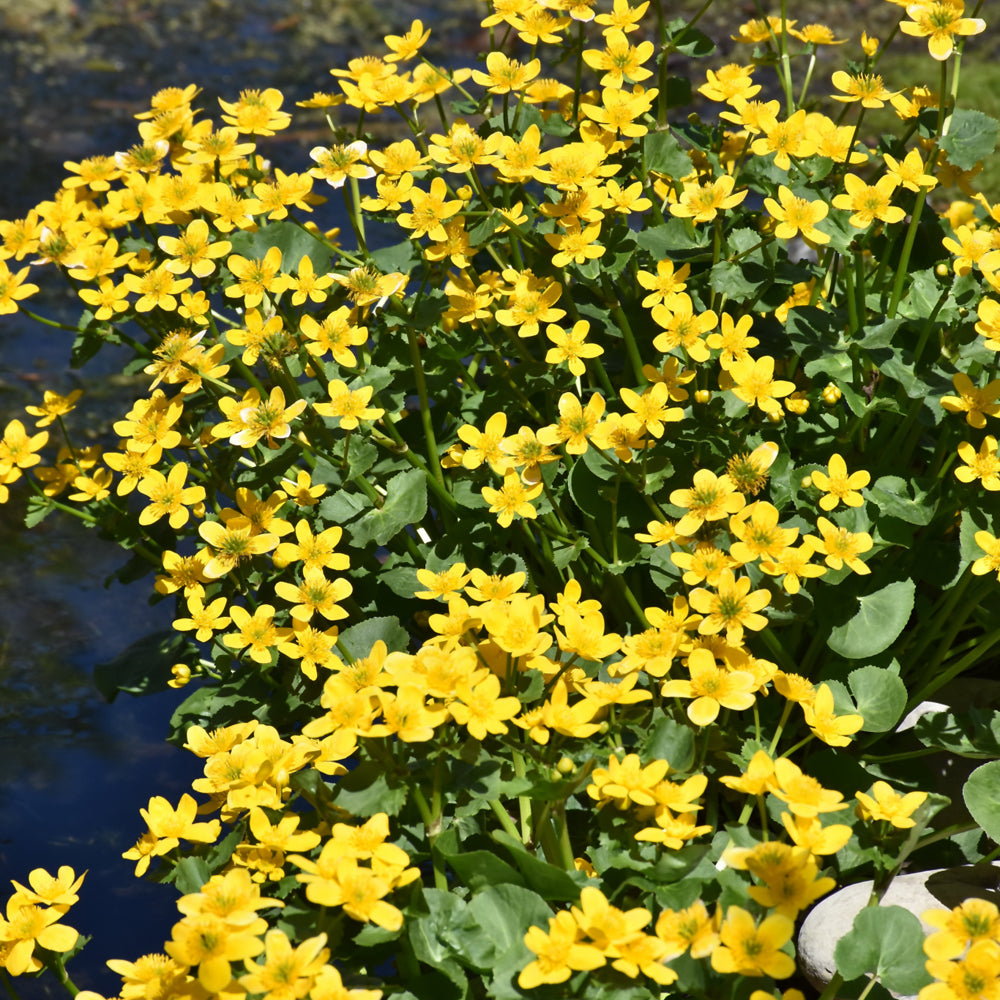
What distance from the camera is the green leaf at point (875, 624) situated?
1.64m

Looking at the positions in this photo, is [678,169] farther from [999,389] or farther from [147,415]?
[147,415]

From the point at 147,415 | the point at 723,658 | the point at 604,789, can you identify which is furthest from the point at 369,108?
the point at 604,789

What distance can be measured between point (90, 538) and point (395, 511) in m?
2.00

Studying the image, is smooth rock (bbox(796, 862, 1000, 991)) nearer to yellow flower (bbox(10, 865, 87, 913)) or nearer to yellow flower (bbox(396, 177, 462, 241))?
yellow flower (bbox(10, 865, 87, 913))

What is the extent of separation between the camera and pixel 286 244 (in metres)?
1.95

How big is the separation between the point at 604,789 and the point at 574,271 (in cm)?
90

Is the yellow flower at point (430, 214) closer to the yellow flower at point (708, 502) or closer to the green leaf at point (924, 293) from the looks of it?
the yellow flower at point (708, 502)

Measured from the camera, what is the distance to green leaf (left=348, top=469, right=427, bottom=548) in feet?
5.70

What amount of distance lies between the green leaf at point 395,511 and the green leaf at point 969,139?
1.03 metres

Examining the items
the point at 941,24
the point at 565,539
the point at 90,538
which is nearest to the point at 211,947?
the point at 565,539

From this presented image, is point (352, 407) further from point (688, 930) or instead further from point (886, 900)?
point (886, 900)

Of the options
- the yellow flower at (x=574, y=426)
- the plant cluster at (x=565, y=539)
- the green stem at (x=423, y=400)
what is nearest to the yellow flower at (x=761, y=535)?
the plant cluster at (x=565, y=539)

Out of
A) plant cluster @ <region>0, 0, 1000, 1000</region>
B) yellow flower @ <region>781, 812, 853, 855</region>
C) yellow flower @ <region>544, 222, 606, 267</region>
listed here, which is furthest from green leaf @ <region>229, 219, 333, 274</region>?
yellow flower @ <region>781, 812, 853, 855</region>

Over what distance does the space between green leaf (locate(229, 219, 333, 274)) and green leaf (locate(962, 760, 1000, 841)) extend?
4.32 feet
